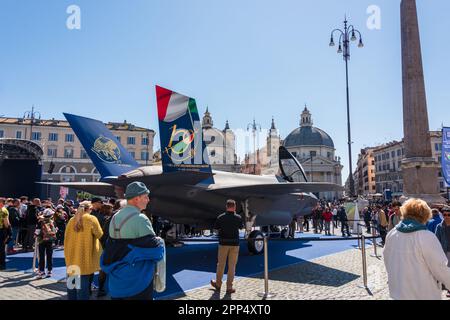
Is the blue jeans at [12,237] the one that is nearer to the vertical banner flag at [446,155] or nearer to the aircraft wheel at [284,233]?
the aircraft wheel at [284,233]

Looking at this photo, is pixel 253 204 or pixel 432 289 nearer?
pixel 432 289

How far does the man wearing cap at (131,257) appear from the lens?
128 inches

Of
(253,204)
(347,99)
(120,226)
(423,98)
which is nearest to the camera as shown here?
(120,226)

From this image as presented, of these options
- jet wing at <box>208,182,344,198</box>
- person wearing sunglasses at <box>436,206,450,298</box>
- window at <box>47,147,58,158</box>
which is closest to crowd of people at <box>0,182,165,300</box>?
jet wing at <box>208,182,344,198</box>

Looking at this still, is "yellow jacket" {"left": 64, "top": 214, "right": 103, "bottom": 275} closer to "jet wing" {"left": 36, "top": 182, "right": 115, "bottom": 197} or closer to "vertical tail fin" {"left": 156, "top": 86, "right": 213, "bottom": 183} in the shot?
"vertical tail fin" {"left": 156, "top": 86, "right": 213, "bottom": 183}

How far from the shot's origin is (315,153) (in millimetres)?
111188

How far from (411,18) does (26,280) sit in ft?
72.8

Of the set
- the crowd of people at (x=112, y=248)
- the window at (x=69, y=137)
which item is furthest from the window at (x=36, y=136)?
the crowd of people at (x=112, y=248)

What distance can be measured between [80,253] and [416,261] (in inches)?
181

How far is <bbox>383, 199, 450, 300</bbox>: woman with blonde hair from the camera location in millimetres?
3062

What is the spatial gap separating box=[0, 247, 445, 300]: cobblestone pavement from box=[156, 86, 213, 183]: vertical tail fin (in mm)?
3631
